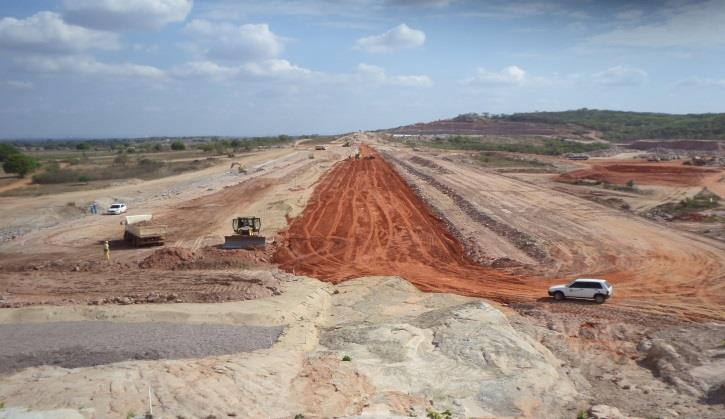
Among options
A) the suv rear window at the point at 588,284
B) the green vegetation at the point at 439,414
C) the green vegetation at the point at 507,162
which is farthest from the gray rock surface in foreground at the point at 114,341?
the green vegetation at the point at 507,162

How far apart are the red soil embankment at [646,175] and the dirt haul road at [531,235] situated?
1781 centimetres

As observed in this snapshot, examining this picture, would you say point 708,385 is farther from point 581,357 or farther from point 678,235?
point 678,235

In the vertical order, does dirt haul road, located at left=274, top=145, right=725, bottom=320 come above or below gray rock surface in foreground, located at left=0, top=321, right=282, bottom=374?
below

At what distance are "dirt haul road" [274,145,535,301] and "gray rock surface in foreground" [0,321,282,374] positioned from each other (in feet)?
32.7

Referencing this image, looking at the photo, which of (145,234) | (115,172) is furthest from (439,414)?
(115,172)

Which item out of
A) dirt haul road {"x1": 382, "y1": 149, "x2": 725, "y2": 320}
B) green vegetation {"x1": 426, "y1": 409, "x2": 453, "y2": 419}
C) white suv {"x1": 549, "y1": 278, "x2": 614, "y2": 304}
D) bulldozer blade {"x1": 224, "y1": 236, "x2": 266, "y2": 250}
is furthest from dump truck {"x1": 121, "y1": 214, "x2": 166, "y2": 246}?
green vegetation {"x1": 426, "y1": 409, "x2": 453, "y2": 419}

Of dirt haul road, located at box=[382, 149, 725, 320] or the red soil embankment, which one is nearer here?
dirt haul road, located at box=[382, 149, 725, 320]

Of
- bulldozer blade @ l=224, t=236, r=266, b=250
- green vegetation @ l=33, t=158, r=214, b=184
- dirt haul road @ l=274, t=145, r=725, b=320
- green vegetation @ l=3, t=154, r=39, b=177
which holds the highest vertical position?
green vegetation @ l=3, t=154, r=39, b=177

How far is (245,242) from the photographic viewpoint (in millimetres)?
31578

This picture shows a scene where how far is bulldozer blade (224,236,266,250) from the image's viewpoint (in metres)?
31.5

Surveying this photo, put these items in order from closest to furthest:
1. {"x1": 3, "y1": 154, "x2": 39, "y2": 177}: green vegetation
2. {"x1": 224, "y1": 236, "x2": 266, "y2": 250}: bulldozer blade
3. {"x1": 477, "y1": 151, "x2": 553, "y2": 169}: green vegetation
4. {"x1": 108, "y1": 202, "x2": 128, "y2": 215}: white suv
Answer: {"x1": 224, "y1": 236, "x2": 266, "y2": 250}: bulldozer blade
{"x1": 108, "y1": 202, "x2": 128, "y2": 215}: white suv
{"x1": 3, "y1": 154, "x2": 39, "y2": 177}: green vegetation
{"x1": 477, "y1": 151, "x2": 553, "y2": 169}: green vegetation

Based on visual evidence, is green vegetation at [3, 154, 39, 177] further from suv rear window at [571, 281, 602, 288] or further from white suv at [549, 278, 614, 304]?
suv rear window at [571, 281, 602, 288]

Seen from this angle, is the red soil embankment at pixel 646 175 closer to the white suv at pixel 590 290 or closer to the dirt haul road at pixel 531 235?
the dirt haul road at pixel 531 235

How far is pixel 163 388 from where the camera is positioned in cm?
1228
